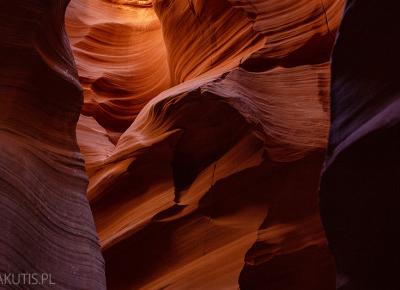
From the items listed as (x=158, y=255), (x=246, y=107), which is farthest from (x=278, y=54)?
(x=158, y=255)

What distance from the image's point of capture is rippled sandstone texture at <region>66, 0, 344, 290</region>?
5.96 metres

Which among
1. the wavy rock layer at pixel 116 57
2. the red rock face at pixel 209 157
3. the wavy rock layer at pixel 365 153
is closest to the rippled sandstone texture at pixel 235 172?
the red rock face at pixel 209 157

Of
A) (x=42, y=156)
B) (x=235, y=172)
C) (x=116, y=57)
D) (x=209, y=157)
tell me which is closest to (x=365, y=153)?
(x=42, y=156)

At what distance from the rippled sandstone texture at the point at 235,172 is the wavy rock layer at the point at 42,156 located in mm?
2034

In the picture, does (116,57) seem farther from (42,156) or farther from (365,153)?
(365,153)

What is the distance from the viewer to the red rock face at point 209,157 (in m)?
4.31

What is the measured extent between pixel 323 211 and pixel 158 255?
394cm

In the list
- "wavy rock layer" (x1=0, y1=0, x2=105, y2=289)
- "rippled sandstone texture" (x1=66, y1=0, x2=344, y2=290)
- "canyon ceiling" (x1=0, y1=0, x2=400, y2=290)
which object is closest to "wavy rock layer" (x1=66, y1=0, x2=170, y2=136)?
"canyon ceiling" (x1=0, y1=0, x2=400, y2=290)

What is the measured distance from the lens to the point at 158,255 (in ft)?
20.9

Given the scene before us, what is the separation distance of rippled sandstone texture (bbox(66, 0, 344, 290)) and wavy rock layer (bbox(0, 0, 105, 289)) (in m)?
2.03

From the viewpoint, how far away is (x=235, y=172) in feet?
20.4

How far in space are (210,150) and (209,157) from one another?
0.27 ft

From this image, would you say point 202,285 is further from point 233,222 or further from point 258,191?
point 258,191

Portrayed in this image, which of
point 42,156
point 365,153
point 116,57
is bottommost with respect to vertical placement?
point 116,57
